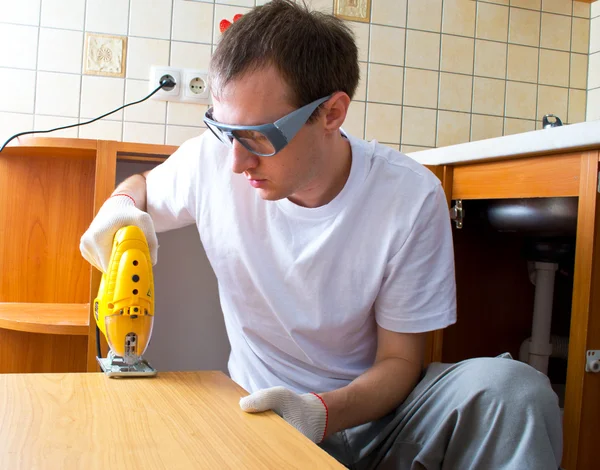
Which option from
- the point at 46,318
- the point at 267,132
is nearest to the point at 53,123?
the point at 46,318

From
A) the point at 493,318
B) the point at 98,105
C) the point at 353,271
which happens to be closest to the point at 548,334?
the point at 493,318

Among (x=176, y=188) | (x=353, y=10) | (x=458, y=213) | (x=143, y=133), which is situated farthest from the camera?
(x=353, y=10)

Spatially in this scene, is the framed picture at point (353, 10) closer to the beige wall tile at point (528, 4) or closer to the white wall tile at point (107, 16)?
the beige wall tile at point (528, 4)

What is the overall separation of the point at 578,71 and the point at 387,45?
801mm

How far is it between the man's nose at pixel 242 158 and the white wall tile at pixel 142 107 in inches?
49.8

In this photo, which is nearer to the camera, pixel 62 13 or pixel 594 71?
pixel 62 13

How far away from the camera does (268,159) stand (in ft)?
3.47

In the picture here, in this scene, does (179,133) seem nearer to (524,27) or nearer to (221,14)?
(221,14)

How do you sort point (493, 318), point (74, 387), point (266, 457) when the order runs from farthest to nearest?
point (493, 318) → point (74, 387) → point (266, 457)

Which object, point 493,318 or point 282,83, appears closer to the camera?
point 282,83

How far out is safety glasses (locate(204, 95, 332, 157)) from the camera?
981 millimetres

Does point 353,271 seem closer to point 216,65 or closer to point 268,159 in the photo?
point 268,159

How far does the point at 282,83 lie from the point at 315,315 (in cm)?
40

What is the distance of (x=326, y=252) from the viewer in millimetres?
1160
